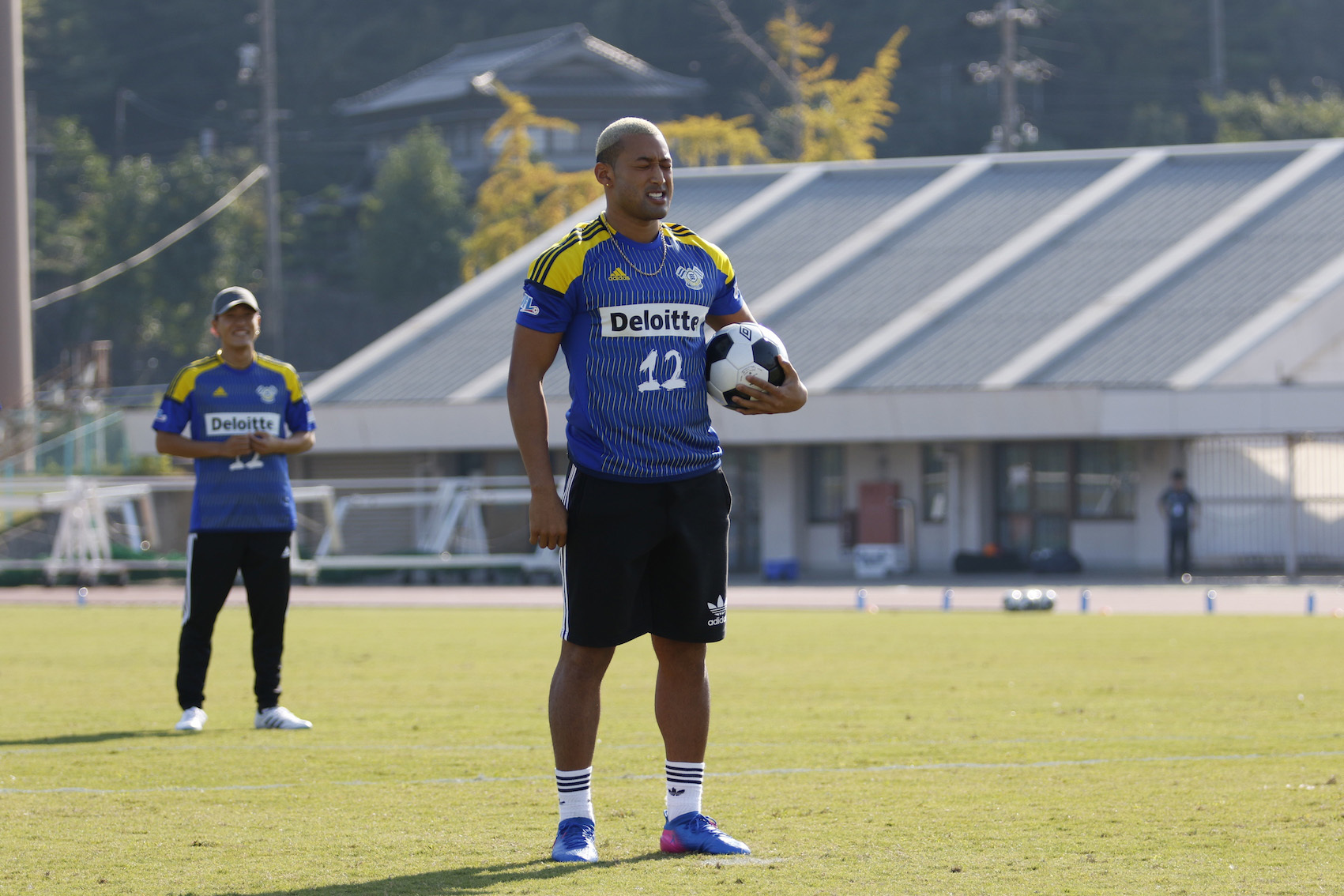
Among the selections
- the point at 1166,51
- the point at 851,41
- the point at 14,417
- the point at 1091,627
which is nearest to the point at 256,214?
the point at 851,41

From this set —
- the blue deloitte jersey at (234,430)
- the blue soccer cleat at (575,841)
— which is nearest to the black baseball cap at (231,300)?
the blue deloitte jersey at (234,430)

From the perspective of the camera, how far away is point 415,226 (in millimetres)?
61156

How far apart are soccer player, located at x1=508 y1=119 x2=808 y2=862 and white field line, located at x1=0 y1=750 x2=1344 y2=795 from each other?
5.14ft

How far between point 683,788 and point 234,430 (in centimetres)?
432

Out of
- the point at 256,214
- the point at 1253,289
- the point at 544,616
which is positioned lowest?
the point at 544,616

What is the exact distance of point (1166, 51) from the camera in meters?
64.4

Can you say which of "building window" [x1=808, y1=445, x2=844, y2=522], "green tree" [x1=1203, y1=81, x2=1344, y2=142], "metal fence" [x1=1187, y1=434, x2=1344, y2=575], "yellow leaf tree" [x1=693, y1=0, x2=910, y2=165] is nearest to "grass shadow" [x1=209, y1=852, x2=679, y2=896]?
"metal fence" [x1=1187, y1=434, x2=1344, y2=575]

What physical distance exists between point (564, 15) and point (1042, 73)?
2399cm

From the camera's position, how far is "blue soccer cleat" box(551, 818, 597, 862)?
18.7 feet

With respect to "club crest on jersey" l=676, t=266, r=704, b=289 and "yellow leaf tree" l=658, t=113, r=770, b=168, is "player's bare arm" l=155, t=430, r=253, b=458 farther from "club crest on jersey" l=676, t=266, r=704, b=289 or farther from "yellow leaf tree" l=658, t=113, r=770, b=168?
"yellow leaf tree" l=658, t=113, r=770, b=168

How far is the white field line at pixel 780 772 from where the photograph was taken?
727 cm

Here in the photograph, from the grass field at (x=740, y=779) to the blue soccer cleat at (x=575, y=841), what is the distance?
72mm

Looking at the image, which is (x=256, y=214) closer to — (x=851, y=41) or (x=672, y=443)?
(x=851, y=41)

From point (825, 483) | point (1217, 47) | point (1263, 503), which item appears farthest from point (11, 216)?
point (1217, 47)
